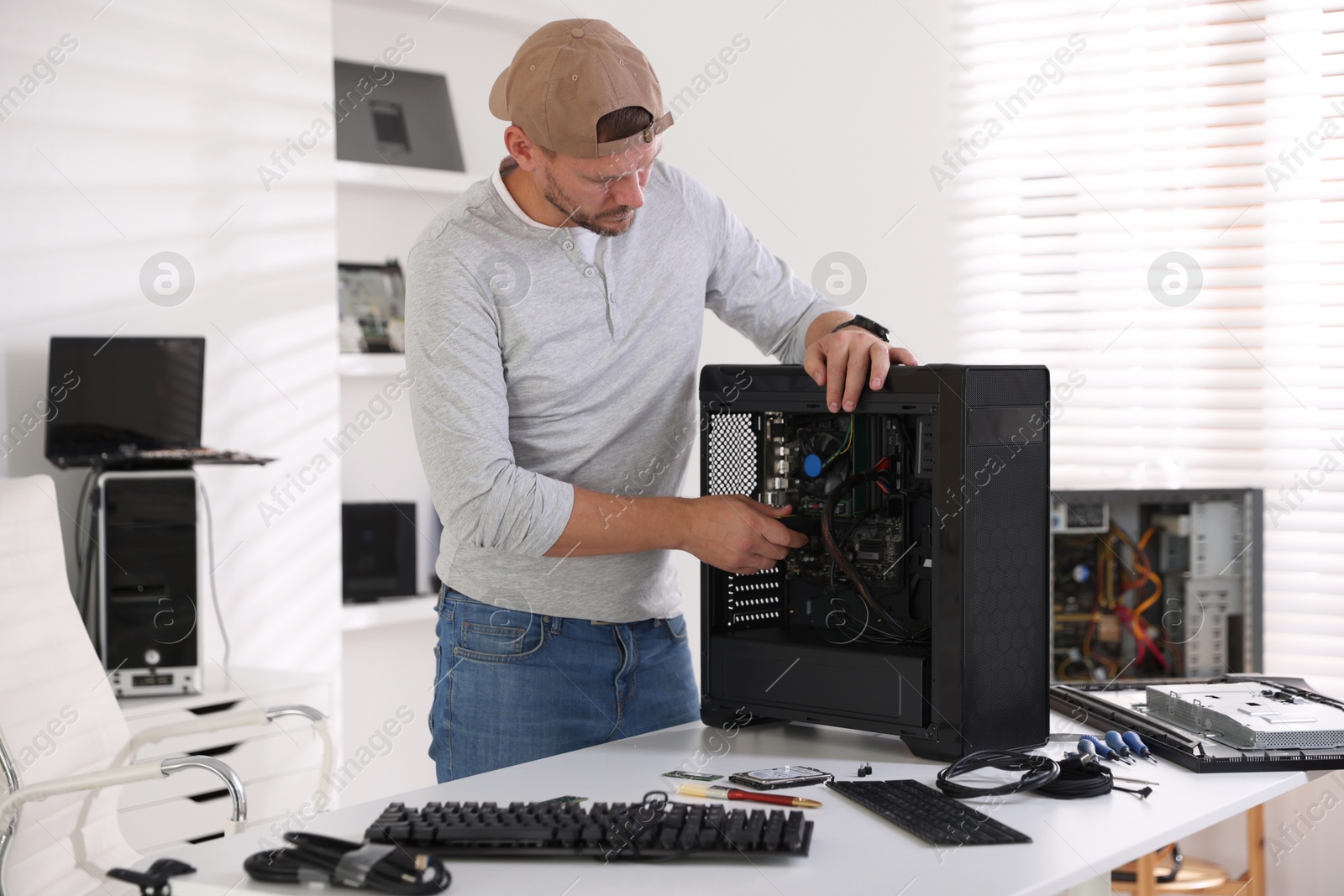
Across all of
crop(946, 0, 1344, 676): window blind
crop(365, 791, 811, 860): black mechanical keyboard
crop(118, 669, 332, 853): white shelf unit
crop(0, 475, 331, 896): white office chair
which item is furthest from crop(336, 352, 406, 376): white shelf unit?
crop(365, 791, 811, 860): black mechanical keyboard

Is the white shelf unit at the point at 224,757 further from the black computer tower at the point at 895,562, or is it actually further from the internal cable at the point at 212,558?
the black computer tower at the point at 895,562

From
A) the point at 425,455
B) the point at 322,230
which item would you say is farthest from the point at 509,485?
the point at 322,230

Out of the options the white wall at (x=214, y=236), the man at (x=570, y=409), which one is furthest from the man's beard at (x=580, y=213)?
the white wall at (x=214, y=236)

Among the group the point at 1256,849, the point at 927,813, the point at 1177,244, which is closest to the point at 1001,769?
the point at 927,813

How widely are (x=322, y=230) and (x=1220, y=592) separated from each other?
7.68 feet

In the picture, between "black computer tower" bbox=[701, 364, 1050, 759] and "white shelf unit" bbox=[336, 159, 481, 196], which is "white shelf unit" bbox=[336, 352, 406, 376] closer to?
"white shelf unit" bbox=[336, 159, 481, 196]

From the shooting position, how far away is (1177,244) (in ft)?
8.66

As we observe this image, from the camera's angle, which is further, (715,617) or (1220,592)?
(1220,592)

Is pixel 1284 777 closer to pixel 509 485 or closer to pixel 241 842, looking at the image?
pixel 509 485

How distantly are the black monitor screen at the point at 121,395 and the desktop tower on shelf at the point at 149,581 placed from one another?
117 millimetres

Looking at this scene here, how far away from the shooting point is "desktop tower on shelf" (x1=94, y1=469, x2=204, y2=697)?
2459 millimetres

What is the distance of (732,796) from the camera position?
4.14ft

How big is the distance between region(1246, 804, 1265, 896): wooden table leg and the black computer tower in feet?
2.95

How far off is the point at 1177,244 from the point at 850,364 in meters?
1.54
